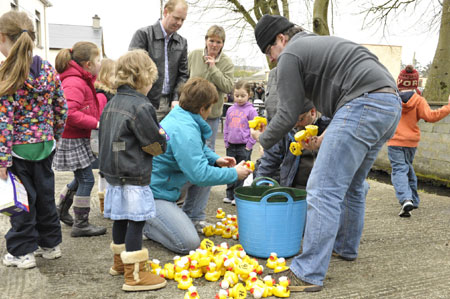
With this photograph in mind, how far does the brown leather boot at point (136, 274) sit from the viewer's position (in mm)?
2484

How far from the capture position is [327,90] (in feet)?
8.43

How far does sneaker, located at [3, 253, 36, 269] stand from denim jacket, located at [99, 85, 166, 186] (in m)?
0.93

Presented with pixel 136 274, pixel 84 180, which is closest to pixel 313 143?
pixel 136 274

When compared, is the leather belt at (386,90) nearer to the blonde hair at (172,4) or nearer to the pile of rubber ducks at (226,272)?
the pile of rubber ducks at (226,272)

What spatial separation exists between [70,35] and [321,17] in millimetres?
31340

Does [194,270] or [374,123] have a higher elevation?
[374,123]

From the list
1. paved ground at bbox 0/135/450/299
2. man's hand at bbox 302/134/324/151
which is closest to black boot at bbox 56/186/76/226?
paved ground at bbox 0/135/450/299

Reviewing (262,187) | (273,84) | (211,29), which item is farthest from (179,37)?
(262,187)

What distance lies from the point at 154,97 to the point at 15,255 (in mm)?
2001

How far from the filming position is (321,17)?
10336mm

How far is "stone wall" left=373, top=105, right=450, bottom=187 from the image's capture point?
755 centimetres

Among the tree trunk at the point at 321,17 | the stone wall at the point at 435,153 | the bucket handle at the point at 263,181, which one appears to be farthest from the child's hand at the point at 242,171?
the tree trunk at the point at 321,17

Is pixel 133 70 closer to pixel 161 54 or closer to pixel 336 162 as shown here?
pixel 336 162

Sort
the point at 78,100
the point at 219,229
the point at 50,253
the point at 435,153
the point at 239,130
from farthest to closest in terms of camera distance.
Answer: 1. the point at 435,153
2. the point at 239,130
3. the point at 219,229
4. the point at 78,100
5. the point at 50,253
